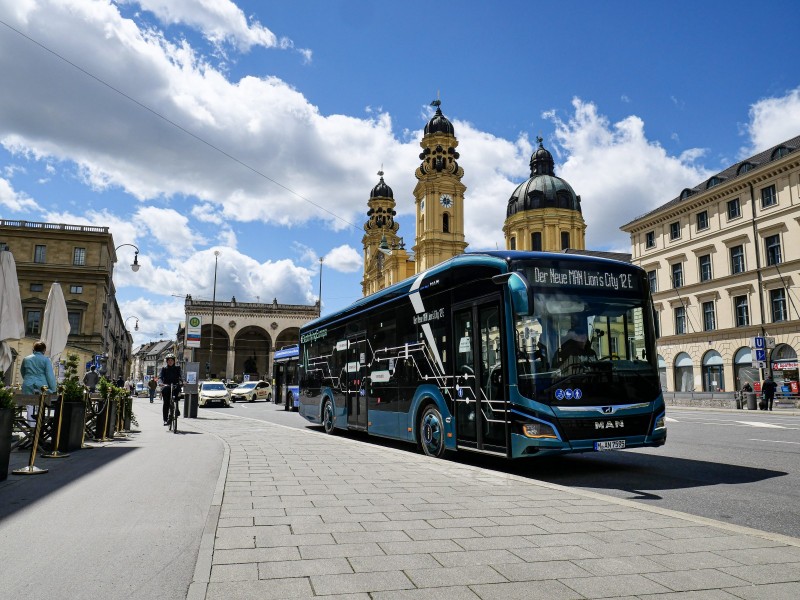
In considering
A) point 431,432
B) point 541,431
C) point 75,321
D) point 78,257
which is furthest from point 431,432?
point 78,257

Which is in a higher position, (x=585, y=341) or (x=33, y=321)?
(x=33, y=321)

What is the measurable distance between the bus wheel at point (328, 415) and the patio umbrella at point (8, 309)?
7374 mm

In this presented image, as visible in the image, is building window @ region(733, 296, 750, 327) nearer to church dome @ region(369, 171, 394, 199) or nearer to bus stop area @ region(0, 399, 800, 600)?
bus stop area @ region(0, 399, 800, 600)

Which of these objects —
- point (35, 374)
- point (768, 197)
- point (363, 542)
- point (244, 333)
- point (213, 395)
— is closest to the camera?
point (363, 542)

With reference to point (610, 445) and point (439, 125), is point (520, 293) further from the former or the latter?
point (439, 125)

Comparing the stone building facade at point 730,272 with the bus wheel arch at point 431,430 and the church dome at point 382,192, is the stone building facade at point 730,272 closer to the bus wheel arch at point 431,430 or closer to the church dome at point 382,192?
the bus wheel arch at point 431,430

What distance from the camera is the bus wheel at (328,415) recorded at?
1563 centimetres

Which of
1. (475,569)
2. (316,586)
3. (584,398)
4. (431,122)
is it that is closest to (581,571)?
(475,569)


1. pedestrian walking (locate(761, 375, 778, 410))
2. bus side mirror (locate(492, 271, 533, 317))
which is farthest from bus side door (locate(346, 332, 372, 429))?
pedestrian walking (locate(761, 375, 778, 410))

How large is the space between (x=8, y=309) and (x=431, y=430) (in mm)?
7158

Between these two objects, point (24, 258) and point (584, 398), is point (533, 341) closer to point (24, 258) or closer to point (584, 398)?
Result: point (584, 398)

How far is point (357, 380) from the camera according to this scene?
1388 cm

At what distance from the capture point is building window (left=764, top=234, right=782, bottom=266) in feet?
123

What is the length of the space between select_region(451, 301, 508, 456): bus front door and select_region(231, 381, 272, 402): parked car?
37.5 m
